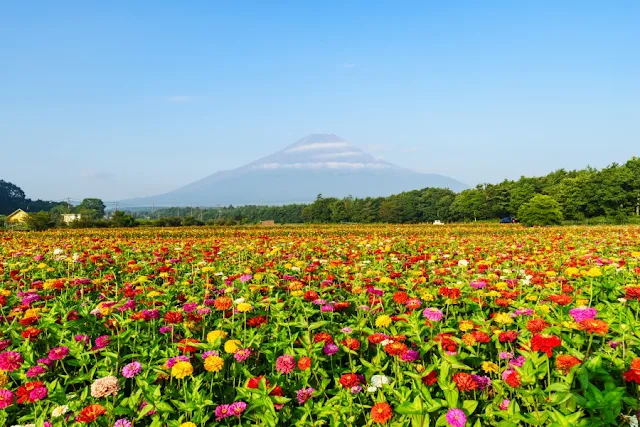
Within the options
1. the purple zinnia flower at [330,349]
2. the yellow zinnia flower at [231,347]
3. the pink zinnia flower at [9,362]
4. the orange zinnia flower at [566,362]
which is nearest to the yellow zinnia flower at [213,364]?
the yellow zinnia flower at [231,347]

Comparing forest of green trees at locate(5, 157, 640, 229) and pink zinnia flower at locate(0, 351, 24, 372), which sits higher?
forest of green trees at locate(5, 157, 640, 229)

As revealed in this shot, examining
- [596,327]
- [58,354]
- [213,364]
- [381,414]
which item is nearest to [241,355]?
[213,364]

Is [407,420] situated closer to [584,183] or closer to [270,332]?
[270,332]

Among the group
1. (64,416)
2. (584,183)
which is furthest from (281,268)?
(584,183)

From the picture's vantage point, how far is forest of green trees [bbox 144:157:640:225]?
53281mm

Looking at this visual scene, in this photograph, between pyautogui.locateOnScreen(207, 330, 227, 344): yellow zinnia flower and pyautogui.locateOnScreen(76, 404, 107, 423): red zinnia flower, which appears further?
pyautogui.locateOnScreen(207, 330, 227, 344): yellow zinnia flower

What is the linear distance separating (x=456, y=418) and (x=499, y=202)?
75.2 meters

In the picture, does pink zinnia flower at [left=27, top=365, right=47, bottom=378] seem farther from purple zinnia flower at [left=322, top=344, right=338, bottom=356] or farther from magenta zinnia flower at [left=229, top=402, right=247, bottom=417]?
purple zinnia flower at [left=322, top=344, right=338, bottom=356]

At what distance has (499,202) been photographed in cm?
6969

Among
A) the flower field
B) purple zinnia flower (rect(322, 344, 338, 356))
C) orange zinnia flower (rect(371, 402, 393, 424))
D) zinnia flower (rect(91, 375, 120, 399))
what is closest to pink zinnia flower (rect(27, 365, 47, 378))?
the flower field

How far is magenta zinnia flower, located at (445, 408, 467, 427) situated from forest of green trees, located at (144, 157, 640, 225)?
42.1m

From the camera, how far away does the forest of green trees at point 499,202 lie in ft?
175

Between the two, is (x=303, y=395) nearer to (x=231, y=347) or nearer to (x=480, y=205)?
(x=231, y=347)

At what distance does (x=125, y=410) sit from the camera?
2.08m
